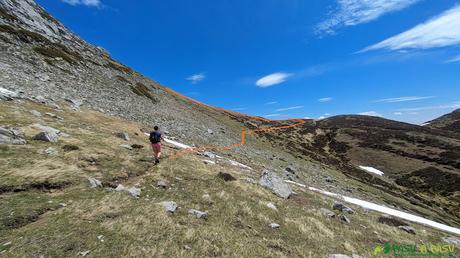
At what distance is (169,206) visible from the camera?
12125mm

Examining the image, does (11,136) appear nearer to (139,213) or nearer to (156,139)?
(156,139)

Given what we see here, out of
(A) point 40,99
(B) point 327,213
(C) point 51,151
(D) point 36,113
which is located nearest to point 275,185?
(B) point 327,213

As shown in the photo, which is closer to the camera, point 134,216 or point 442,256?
point 134,216

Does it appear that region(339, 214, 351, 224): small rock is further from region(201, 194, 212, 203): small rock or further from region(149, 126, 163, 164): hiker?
region(149, 126, 163, 164): hiker

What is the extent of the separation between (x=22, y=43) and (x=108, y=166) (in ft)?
136

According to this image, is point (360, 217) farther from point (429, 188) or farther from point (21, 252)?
point (429, 188)

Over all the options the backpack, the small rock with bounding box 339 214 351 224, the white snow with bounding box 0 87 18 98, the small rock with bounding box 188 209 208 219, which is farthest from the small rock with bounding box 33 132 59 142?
the small rock with bounding box 339 214 351 224

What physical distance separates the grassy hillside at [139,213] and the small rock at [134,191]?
0.25 m

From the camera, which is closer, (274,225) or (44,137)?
(274,225)

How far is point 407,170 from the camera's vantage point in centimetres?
7000

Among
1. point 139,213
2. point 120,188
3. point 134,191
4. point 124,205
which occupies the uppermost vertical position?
point 120,188

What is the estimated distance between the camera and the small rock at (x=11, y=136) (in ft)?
47.1

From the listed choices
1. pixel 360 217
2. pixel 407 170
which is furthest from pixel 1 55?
pixel 407 170

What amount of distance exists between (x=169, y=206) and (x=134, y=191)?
2266mm
